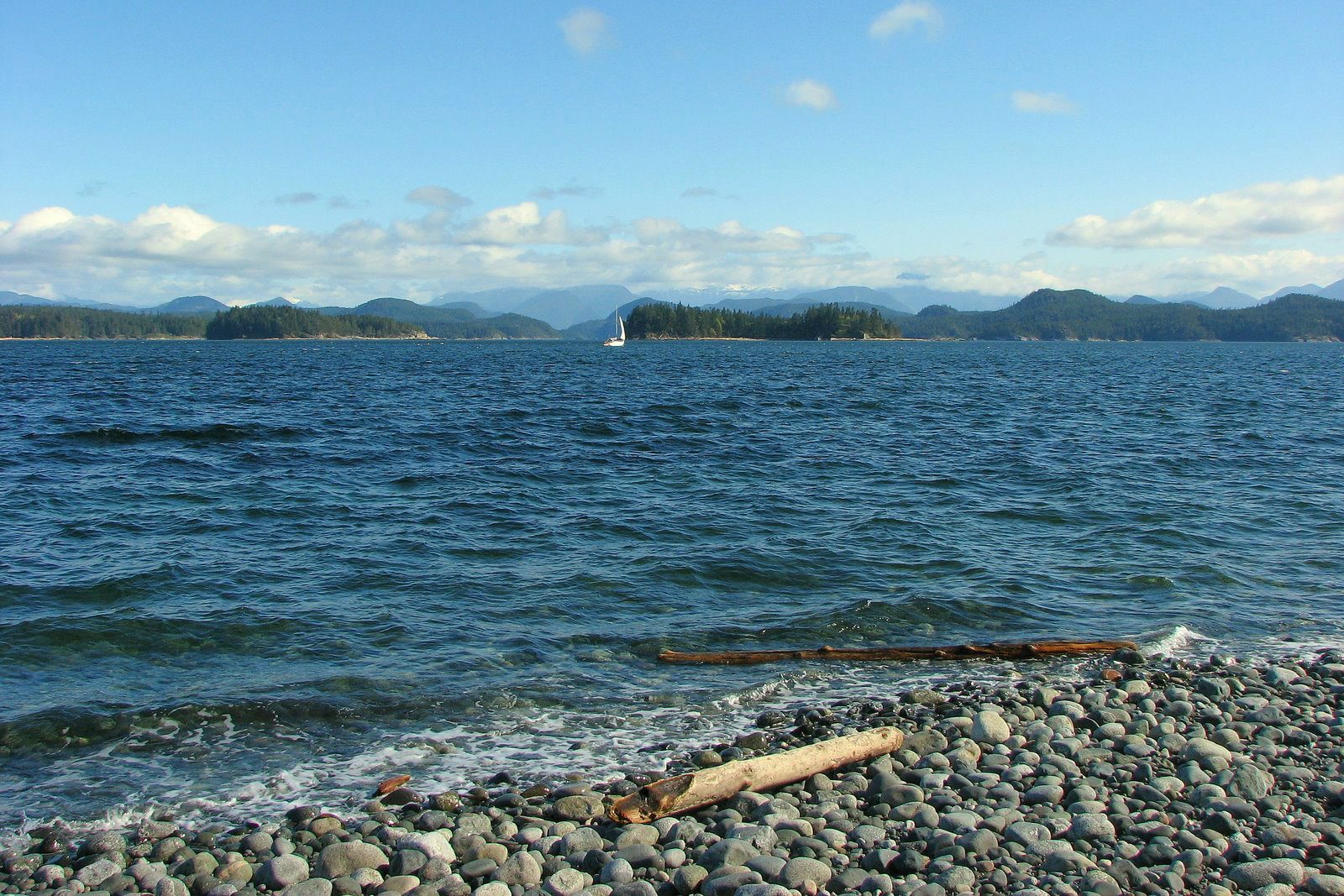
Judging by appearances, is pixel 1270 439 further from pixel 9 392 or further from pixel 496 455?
pixel 9 392

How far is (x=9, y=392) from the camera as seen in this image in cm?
5066

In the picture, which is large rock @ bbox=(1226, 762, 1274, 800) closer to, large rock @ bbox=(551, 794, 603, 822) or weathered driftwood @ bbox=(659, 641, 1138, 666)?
weathered driftwood @ bbox=(659, 641, 1138, 666)

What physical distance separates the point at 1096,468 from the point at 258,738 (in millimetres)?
24527

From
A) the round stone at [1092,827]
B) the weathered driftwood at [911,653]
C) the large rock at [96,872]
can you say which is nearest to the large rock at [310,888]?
the large rock at [96,872]

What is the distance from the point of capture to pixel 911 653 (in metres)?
11.9

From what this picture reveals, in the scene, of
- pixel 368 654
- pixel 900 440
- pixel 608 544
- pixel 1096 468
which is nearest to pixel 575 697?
pixel 368 654

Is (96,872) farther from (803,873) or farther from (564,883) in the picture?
(803,873)

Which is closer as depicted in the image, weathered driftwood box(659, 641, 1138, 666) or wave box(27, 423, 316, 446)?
weathered driftwood box(659, 641, 1138, 666)

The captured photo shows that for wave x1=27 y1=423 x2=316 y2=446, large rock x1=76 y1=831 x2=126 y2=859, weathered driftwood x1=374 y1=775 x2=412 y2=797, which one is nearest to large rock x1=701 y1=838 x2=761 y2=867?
weathered driftwood x1=374 y1=775 x2=412 y2=797

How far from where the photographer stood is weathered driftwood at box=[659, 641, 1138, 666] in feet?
38.7

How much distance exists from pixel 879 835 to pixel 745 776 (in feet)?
4.12

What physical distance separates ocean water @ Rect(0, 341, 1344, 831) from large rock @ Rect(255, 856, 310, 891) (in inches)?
48.3

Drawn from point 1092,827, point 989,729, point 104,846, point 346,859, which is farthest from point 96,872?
point 989,729

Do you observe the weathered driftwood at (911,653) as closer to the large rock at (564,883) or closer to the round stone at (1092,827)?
the round stone at (1092,827)
